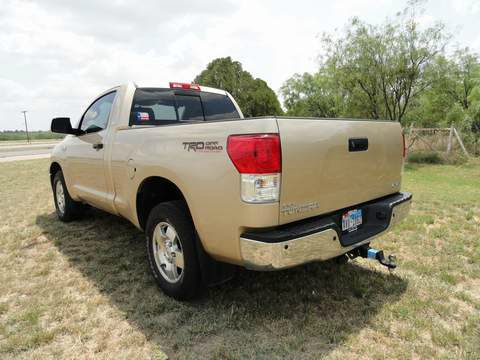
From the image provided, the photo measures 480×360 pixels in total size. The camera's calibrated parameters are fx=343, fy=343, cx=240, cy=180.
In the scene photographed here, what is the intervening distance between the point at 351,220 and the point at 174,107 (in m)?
2.31

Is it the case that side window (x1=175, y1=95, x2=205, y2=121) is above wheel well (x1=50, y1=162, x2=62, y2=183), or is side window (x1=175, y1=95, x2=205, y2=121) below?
above

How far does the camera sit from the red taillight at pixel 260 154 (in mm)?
2047

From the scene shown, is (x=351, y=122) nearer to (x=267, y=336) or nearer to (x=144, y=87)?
(x=267, y=336)

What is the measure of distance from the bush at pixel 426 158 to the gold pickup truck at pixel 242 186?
41.3 feet

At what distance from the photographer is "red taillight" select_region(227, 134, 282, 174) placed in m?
2.05

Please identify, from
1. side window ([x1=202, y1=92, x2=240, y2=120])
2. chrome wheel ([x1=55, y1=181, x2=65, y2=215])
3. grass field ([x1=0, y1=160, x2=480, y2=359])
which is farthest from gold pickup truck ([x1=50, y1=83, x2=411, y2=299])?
chrome wheel ([x1=55, y1=181, x2=65, y2=215])

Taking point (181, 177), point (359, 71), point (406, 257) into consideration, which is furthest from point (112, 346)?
point (359, 71)

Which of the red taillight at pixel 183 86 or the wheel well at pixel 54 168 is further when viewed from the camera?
the wheel well at pixel 54 168

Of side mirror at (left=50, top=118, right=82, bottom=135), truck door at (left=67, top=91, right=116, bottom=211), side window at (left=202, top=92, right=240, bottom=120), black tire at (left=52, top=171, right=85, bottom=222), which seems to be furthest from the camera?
black tire at (left=52, top=171, right=85, bottom=222)

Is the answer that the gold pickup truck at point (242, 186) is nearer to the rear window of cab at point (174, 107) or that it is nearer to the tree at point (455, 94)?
the rear window of cab at point (174, 107)

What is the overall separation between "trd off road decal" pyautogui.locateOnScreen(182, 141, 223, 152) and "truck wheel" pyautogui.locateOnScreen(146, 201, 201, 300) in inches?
20.7

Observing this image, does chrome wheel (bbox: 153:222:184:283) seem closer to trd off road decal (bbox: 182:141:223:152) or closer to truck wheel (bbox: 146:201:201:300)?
truck wheel (bbox: 146:201:201:300)

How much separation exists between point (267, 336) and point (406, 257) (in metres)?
2.12

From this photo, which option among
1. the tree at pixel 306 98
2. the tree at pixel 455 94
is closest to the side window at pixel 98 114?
the tree at pixel 455 94
